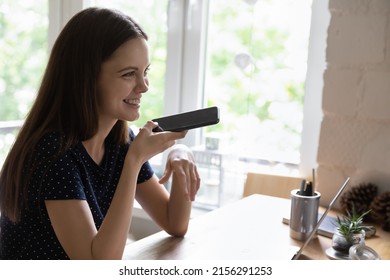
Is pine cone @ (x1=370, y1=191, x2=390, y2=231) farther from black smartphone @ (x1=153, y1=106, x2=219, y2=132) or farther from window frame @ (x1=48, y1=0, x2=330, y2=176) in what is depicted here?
window frame @ (x1=48, y1=0, x2=330, y2=176)

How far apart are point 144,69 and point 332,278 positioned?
0.50 metres

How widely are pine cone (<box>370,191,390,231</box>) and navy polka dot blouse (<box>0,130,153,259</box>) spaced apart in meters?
0.64

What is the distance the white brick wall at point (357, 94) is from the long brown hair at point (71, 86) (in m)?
0.59

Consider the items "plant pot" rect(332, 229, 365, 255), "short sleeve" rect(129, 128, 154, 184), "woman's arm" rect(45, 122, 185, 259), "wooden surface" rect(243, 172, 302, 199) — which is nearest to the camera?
"woman's arm" rect(45, 122, 185, 259)

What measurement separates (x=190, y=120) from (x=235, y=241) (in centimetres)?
25

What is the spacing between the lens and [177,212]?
103 centimetres

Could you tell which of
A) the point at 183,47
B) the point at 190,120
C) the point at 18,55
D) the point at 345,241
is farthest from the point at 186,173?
the point at 18,55

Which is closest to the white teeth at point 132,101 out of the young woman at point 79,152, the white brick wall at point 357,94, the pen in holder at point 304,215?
the young woman at point 79,152

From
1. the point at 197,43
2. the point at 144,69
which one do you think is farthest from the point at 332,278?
the point at 197,43

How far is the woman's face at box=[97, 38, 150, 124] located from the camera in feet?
2.90

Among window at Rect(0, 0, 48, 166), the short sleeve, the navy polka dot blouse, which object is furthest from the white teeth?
window at Rect(0, 0, 48, 166)

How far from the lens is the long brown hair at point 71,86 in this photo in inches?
34.0

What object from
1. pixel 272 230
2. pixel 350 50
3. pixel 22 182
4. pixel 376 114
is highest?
pixel 350 50

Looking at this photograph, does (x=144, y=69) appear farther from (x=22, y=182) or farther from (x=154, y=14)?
(x=154, y=14)
